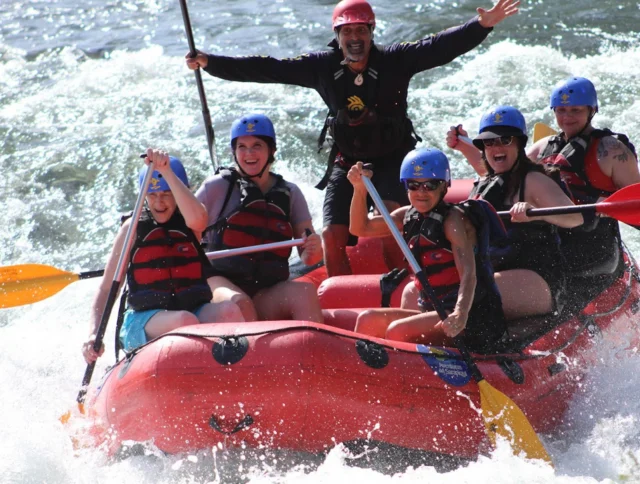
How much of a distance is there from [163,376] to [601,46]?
28.8 ft

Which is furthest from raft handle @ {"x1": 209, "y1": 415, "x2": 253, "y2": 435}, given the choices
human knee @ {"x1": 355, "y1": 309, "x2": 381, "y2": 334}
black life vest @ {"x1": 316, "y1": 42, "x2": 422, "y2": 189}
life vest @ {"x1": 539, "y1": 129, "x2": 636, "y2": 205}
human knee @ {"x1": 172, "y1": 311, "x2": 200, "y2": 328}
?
life vest @ {"x1": 539, "y1": 129, "x2": 636, "y2": 205}

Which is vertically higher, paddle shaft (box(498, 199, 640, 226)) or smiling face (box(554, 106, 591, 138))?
smiling face (box(554, 106, 591, 138))

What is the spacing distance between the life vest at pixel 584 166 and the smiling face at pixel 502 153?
57cm

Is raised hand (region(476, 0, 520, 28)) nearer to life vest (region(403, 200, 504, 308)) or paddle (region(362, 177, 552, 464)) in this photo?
life vest (region(403, 200, 504, 308))

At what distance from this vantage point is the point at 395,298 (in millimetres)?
5324

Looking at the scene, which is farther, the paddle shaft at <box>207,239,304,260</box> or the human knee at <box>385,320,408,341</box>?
the paddle shaft at <box>207,239,304,260</box>

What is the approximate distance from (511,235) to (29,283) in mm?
2662

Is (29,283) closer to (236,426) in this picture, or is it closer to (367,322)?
(236,426)

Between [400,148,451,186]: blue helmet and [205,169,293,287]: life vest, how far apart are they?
0.90 meters

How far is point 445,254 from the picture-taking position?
14.7 feet

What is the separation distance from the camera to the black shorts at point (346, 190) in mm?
5613

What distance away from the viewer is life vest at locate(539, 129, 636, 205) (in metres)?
5.36

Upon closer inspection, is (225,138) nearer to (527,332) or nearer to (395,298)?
(395,298)

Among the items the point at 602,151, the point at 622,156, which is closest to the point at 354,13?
the point at 602,151
